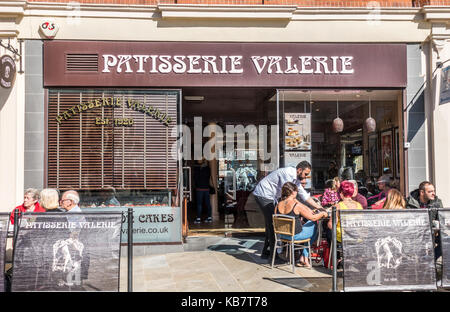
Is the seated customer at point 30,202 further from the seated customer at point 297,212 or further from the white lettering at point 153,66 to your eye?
the seated customer at point 297,212

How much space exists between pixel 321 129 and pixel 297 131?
2.03 feet

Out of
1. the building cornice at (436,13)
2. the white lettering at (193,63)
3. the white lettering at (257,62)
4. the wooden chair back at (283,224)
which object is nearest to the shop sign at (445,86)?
the building cornice at (436,13)

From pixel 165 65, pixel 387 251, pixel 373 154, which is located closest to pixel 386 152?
pixel 373 154

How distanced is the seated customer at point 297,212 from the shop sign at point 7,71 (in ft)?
17.6

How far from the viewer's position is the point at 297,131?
8.95 m

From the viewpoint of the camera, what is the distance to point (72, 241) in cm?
436

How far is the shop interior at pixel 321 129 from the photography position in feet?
27.8

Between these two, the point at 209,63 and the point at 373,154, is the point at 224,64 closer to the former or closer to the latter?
the point at 209,63

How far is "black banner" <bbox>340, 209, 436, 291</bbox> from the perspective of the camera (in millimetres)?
4480

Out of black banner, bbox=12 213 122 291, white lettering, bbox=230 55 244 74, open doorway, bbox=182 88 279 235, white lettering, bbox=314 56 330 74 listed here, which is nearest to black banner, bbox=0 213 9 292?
black banner, bbox=12 213 122 291
